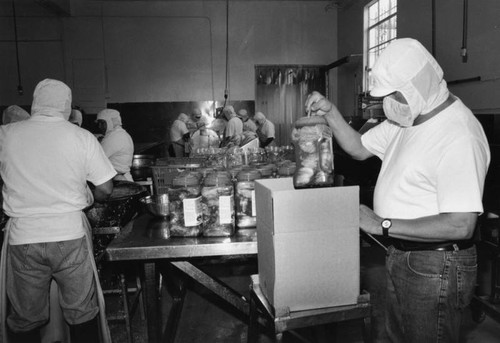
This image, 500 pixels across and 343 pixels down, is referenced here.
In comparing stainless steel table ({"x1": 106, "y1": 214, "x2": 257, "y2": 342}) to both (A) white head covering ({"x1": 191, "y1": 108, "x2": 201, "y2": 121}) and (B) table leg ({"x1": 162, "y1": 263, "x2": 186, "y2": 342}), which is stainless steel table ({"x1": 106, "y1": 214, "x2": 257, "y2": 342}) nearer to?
(B) table leg ({"x1": 162, "y1": 263, "x2": 186, "y2": 342})

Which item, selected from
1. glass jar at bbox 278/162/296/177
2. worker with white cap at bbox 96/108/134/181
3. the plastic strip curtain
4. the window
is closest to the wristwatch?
glass jar at bbox 278/162/296/177

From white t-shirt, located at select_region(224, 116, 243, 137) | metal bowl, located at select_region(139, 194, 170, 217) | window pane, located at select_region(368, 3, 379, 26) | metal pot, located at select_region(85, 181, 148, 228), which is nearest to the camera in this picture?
metal bowl, located at select_region(139, 194, 170, 217)

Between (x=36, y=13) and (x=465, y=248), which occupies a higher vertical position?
(x=36, y=13)

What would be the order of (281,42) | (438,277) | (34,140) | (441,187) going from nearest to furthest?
(441,187) → (438,277) → (34,140) → (281,42)

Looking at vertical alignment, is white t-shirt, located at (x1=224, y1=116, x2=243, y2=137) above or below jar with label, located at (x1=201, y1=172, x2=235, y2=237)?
above

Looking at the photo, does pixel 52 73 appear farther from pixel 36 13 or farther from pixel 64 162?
pixel 64 162

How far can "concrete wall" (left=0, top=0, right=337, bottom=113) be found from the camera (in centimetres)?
1023

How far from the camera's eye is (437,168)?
1.39 meters

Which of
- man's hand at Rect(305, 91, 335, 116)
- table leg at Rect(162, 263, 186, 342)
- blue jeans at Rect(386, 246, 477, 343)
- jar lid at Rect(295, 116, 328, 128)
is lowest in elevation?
table leg at Rect(162, 263, 186, 342)

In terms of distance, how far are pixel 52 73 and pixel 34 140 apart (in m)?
9.34

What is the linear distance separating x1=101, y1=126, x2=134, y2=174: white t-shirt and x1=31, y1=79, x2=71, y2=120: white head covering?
6.72ft

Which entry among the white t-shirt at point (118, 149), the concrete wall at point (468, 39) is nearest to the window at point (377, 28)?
the concrete wall at point (468, 39)

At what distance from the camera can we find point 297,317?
148 centimetres

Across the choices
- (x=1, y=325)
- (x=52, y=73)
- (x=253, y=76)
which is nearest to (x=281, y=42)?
(x=253, y=76)
